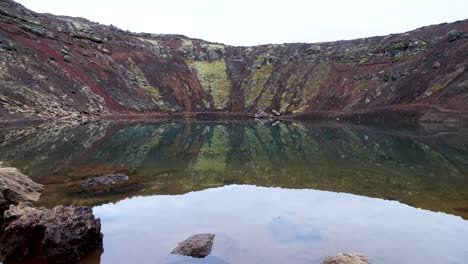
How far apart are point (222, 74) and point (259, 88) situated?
17904 millimetres

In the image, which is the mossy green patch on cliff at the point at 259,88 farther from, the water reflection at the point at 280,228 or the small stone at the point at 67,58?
the water reflection at the point at 280,228

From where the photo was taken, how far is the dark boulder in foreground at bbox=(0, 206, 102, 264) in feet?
43.1

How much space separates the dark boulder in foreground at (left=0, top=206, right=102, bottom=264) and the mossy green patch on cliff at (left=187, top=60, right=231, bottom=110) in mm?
104340

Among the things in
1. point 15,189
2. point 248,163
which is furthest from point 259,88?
point 15,189

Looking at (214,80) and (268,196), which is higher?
(214,80)

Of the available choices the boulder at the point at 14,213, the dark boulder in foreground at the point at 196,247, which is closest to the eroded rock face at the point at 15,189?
the boulder at the point at 14,213

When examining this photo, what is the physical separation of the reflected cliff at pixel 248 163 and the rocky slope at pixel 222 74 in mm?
24948

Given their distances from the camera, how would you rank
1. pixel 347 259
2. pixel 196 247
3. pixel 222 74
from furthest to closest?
pixel 222 74
pixel 196 247
pixel 347 259

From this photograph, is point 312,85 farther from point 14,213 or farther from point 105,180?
point 14,213

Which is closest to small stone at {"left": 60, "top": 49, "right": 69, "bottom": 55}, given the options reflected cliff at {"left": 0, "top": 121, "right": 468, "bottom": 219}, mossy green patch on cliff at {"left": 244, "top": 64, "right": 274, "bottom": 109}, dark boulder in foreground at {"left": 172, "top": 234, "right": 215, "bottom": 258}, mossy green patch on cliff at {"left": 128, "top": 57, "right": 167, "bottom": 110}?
mossy green patch on cliff at {"left": 128, "top": 57, "right": 167, "bottom": 110}

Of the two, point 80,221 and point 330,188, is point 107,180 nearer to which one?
point 80,221

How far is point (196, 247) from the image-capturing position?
45.3 ft

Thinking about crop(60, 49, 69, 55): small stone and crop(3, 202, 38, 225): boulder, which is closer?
crop(3, 202, 38, 225): boulder

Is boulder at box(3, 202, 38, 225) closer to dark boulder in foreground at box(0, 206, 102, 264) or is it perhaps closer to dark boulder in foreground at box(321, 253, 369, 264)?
dark boulder in foreground at box(0, 206, 102, 264)
